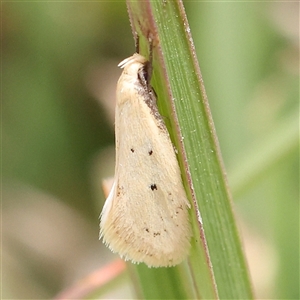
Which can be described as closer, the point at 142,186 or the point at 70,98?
the point at 142,186

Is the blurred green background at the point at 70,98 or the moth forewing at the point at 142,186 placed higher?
the blurred green background at the point at 70,98

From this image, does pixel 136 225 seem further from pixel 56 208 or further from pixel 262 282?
pixel 56 208

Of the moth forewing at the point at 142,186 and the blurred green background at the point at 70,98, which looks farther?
the blurred green background at the point at 70,98

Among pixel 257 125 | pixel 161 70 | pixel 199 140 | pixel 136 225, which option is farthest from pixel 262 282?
pixel 161 70

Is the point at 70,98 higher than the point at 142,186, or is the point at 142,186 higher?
the point at 70,98
